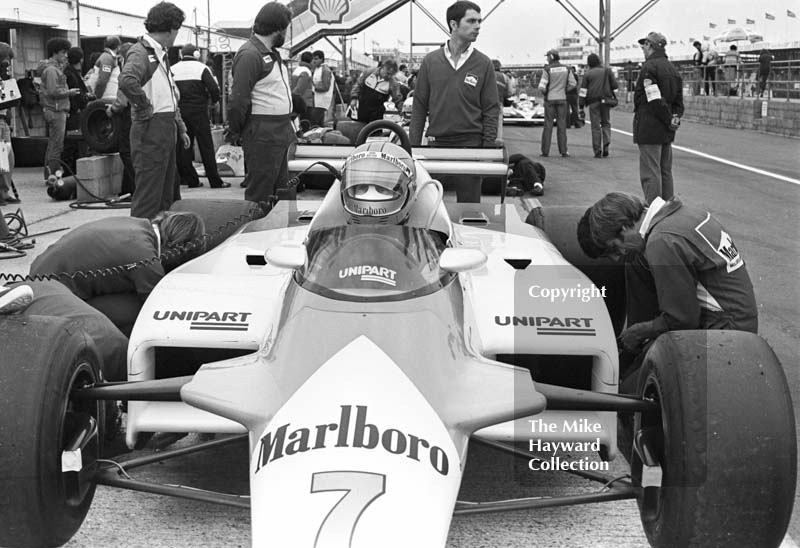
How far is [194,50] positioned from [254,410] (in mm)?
10397

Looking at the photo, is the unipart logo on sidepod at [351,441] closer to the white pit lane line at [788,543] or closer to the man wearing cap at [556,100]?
the white pit lane line at [788,543]

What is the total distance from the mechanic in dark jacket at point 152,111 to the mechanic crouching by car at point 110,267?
2922mm

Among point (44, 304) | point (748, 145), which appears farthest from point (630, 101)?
point (44, 304)

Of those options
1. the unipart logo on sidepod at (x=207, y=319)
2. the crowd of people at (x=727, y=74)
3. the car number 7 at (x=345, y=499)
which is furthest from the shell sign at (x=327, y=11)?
the car number 7 at (x=345, y=499)

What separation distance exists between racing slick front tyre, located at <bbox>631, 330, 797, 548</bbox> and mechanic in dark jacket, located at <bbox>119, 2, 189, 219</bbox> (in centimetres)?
Result: 556

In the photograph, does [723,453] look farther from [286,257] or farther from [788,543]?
[286,257]

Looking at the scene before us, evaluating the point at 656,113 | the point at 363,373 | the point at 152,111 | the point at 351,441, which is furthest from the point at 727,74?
the point at 351,441

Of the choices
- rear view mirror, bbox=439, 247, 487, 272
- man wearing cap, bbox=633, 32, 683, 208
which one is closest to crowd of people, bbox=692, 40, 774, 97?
man wearing cap, bbox=633, 32, 683, 208

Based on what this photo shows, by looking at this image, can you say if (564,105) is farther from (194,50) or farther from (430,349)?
(430,349)

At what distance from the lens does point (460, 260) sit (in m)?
3.40

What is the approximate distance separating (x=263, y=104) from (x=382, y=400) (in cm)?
547

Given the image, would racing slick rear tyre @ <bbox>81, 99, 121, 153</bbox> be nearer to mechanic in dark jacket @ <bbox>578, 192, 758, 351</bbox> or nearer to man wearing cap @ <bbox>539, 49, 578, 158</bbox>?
mechanic in dark jacket @ <bbox>578, 192, 758, 351</bbox>

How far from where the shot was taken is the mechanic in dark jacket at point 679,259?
405 centimetres

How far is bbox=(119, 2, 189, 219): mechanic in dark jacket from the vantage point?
7.79 m
